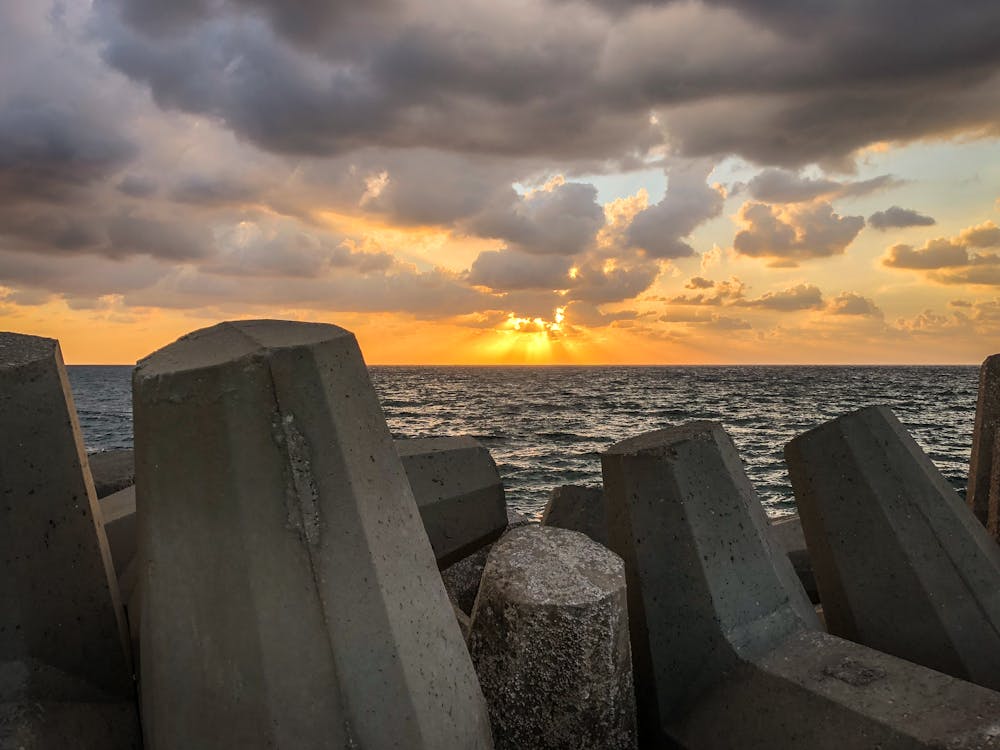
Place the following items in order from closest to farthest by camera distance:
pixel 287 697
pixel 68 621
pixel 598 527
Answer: pixel 287 697
pixel 68 621
pixel 598 527

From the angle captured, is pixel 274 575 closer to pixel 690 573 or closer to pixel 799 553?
pixel 690 573

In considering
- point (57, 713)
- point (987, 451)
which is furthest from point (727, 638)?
point (987, 451)

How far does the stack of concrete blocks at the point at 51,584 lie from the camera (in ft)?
6.76

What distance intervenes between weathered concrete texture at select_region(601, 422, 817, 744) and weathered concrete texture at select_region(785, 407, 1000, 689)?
414 mm

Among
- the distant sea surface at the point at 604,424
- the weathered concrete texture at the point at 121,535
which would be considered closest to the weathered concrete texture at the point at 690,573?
the weathered concrete texture at the point at 121,535

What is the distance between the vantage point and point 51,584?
2.14 m

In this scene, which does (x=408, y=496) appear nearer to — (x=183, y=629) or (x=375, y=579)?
(x=375, y=579)

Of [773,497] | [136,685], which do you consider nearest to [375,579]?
[136,685]

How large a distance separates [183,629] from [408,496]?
694 mm

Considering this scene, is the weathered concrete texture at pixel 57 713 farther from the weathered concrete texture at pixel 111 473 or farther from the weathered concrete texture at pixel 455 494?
the weathered concrete texture at pixel 111 473

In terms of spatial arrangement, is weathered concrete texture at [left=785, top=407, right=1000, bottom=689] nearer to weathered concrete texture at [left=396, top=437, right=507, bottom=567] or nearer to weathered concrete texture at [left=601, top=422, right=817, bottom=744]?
weathered concrete texture at [left=601, top=422, right=817, bottom=744]

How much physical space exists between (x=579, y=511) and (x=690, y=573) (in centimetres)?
185

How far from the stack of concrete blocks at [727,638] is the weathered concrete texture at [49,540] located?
6.07 feet

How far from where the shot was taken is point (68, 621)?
7.11 ft
